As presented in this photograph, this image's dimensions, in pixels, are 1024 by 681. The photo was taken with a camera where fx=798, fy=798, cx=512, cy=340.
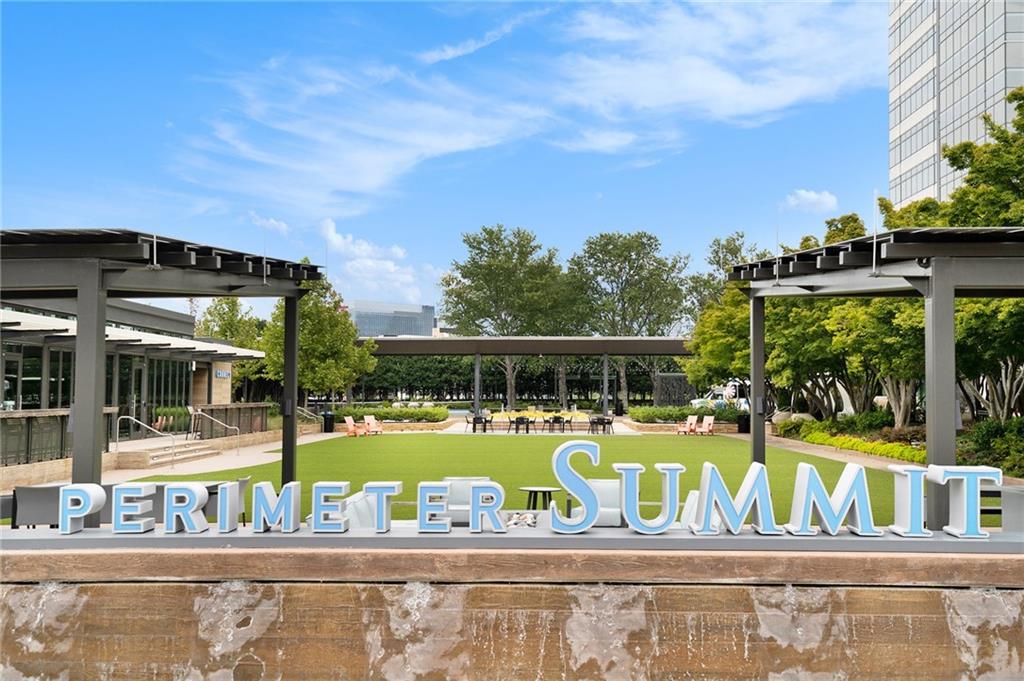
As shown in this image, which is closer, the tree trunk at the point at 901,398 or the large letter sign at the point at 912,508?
the large letter sign at the point at 912,508

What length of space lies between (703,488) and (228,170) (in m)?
46.4

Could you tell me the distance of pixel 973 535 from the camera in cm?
859

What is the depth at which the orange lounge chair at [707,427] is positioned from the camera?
34312 mm

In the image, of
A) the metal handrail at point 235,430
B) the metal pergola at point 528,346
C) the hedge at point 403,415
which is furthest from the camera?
the metal pergola at point 528,346

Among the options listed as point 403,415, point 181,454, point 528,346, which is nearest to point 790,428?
point 528,346

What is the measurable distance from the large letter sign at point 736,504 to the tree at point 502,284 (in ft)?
201

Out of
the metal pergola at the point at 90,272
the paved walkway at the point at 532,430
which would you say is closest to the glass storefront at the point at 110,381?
the metal pergola at the point at 90,272

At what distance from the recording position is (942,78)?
58.2 meters

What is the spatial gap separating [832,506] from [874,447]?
685 inches

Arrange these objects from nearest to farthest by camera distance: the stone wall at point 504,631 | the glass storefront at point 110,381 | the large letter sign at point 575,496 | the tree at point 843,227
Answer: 1. the stone wall at point 504,631
2. the large letter sign at point 575,496
3. the glass storefront at point 110,381
4. the tree at point 843,227

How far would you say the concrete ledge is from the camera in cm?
811

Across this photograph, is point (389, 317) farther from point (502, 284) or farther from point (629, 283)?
point (629, 283)

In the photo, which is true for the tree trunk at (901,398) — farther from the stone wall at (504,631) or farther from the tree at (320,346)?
the tree at (320,346)

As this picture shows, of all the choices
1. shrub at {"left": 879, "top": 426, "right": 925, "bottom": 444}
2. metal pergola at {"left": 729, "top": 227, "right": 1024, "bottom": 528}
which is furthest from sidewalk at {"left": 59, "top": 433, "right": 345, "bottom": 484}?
shrub at {"left": 879, "top": 426, "right": 925, "bottom": 444}
